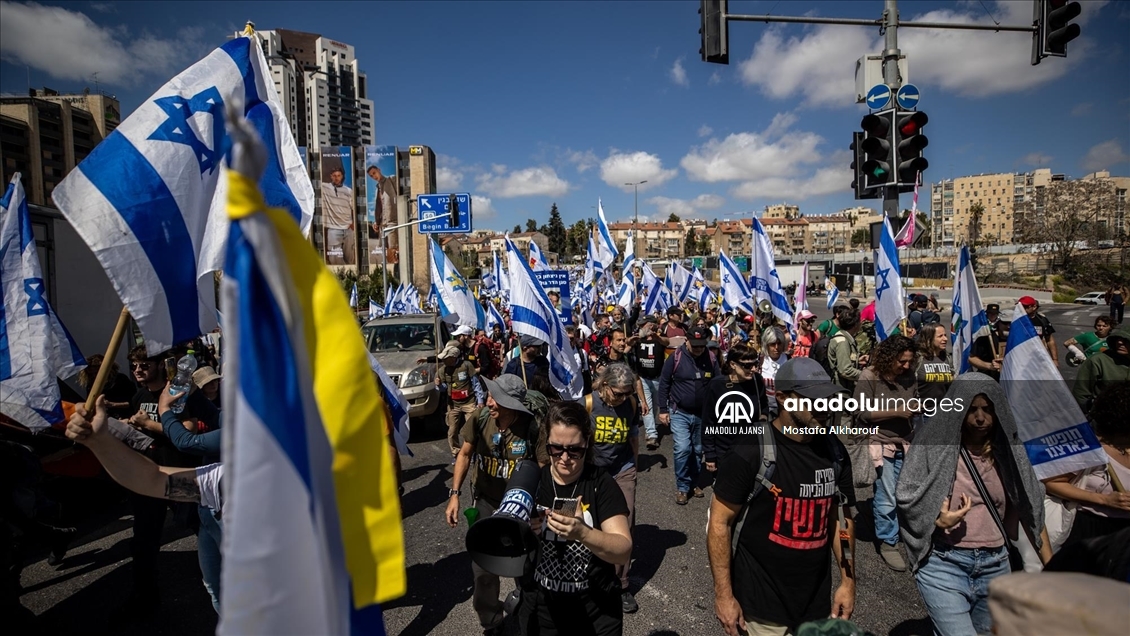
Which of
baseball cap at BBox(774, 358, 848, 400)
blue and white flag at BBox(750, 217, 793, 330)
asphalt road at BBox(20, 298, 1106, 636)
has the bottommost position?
asphalt road at BBox(20, 298, 1106, 636)

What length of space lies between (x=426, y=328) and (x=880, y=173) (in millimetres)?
7631

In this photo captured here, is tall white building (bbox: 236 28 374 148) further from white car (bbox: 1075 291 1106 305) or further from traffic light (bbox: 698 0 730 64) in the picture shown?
traffic light (bbox: 698 0 730 64)

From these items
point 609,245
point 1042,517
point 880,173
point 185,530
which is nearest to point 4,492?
point 185,530

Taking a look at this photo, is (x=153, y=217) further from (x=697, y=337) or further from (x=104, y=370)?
(x=697, y=337)

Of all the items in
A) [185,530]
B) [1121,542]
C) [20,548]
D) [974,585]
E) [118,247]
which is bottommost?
[185,530]

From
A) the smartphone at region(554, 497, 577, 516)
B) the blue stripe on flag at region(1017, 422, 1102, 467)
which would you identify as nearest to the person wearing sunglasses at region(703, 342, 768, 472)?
the blue stripe on flag at region(1017, 422, 1102, 467)

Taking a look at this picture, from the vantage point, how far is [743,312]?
12.3m

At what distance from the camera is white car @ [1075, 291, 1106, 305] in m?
33.5

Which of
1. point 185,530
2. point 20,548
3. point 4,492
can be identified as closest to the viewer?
point 4,492

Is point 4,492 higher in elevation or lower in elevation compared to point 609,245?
lower

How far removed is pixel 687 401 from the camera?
621 cm

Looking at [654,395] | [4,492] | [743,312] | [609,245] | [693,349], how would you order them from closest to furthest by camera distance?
[4,492] → [693,349] → [654,395] → [743,312] → [609,245]

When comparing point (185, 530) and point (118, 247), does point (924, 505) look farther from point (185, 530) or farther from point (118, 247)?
point (185, 530)

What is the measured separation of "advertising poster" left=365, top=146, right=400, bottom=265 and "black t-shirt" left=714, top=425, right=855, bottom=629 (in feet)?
282
